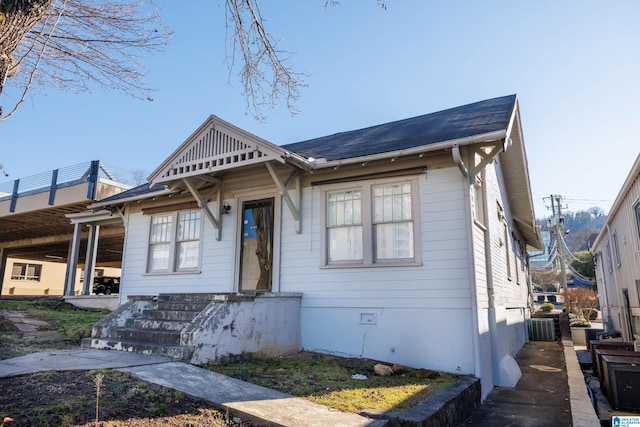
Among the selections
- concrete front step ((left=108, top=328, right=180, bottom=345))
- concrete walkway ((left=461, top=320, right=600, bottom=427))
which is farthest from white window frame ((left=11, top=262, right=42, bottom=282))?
concrete walkway ((left=461, top=320, right=600, bottom=427))

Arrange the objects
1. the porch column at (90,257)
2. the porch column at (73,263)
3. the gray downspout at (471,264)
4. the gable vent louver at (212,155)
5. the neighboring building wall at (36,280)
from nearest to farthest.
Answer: the gray downspout at (471,264), the gable vent louver at (212,155), the porch column at (90,257), the porch column at (73,263), the neighboring building wall at (36,280)

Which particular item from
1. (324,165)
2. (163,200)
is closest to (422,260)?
(324,165)

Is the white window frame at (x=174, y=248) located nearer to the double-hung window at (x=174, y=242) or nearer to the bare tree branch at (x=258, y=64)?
the double-hung window at (x=174, y=242)

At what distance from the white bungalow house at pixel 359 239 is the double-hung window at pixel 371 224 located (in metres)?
0.02

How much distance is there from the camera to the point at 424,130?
26.4 ft

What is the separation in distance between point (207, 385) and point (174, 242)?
19.1 ft

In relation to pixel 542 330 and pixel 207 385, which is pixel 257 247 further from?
pixel 542 330

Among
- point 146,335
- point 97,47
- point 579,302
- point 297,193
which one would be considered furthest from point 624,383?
point 579,302

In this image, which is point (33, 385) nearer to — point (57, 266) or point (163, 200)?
point (163, 200)

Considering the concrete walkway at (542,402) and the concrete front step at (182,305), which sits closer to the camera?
the concrete walkway at (542,402)

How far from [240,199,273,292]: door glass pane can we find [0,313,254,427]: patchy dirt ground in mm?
4060

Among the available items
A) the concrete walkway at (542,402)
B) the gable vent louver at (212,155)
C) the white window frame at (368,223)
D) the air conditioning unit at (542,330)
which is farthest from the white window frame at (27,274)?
the concrete walkway at (542,402)

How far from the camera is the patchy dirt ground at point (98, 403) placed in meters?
3.10

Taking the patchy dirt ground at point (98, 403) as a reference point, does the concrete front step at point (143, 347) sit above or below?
above
